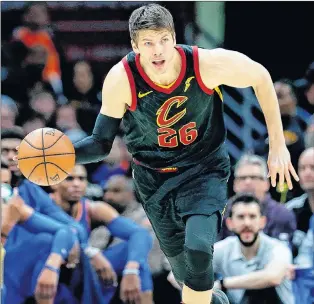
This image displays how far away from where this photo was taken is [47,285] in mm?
7086

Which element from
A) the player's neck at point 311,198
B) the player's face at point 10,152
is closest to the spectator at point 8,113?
the player's face at point 10,152

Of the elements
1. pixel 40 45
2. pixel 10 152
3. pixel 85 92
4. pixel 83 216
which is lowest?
pixel 83 216

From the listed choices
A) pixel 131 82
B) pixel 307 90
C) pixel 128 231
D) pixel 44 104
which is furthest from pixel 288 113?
pixel 131 82

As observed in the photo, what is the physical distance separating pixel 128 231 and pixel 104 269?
0.42 meters

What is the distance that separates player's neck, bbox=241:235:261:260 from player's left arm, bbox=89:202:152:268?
2.91 feet

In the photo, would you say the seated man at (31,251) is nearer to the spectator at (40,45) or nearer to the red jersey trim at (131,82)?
the red jersey trim at (131,82)

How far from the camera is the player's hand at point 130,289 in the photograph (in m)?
7.30

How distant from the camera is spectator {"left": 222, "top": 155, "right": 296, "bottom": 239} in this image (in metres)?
7.34

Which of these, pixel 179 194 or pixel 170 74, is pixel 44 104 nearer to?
pixel 179 194

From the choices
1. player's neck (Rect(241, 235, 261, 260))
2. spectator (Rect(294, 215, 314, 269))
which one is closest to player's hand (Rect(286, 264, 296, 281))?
spectator (Rect(294, 215, 314, 269))

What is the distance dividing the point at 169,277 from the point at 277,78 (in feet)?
11.5

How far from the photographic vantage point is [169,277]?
7.27 meters

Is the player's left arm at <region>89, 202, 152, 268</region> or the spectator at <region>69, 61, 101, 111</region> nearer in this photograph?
the player's left arm at <region>89, 202, 152, 268</region>

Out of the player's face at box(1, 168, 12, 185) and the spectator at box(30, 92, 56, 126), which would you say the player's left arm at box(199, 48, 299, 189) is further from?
the spectator at box(30, 92, 56, 126)
